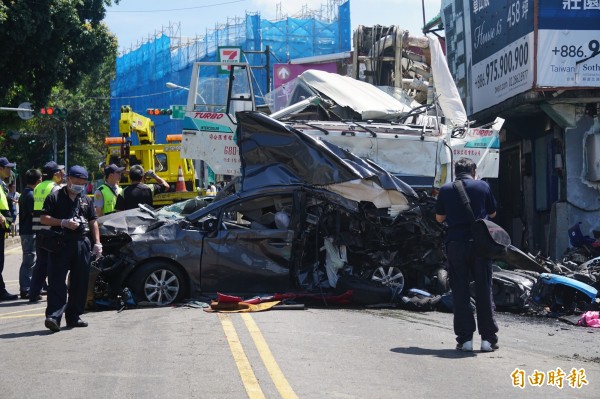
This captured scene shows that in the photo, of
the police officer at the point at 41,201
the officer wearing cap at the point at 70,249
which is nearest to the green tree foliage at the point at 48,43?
the police officer at the point at 41,201

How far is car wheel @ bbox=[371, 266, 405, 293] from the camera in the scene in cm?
1184

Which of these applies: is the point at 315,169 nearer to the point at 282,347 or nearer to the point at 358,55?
the point at 282,347

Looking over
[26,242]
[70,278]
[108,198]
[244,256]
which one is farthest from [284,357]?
[26,242]

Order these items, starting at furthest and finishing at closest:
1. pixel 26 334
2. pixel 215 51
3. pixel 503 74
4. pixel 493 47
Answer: pixel 215 51
pixel 493 47
pixel 503 74
pixel 26 334

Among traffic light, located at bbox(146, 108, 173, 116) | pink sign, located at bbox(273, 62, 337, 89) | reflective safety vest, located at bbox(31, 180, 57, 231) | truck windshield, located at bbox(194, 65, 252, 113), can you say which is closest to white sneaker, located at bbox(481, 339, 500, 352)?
reflective safety vest, located at bbox(31, 180, 57, 231)

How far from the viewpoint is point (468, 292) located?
27.7 ft

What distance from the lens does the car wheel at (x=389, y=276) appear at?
1184 cm

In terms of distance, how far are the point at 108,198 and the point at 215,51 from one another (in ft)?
120

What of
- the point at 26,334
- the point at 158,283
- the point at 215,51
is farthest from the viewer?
the point at 215,51

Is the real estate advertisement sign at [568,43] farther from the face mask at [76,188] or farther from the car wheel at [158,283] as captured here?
the face mask at [76,188]

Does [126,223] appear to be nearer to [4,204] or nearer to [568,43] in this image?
[4,204]

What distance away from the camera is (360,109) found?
14562 millimetres

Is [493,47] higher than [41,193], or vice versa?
[493,47]

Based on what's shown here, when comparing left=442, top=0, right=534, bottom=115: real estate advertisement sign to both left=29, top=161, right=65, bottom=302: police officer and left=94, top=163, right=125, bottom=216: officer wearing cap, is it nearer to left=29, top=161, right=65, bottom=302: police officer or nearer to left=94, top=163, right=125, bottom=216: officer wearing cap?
left=94, top=163, right=125, bottom=216: officer wearing cap
